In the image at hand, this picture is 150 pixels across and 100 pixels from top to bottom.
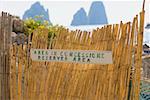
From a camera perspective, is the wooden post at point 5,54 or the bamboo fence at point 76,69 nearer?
the bamboo fence at point 76,69

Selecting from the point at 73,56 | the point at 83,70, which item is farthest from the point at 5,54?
the point at 83,70

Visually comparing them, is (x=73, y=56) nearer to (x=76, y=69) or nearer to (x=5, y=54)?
(x=76, y=69)

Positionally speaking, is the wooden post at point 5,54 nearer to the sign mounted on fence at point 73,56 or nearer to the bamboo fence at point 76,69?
the bamboo fence at point 76,69

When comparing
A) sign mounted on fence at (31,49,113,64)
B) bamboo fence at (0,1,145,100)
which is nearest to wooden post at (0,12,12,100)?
bamboo fence at (0,1,145,100)

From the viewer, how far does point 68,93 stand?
10.1 feet

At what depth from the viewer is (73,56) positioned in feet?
9.95

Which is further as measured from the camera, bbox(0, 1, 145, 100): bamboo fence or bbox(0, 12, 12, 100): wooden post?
bbox(0, 12, 12, 100): wooden post

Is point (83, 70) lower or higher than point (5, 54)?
lower

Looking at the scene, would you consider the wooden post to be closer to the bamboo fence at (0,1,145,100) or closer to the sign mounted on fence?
the bamboo fence at (0,1,145,100)

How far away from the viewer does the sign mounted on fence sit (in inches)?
115

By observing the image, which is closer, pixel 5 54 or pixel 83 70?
pixel 83 70

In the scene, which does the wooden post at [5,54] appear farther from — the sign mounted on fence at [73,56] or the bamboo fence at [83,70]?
the sign mounted on fence at [73,56]

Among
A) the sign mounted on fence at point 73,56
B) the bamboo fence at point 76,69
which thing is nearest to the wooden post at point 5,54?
the bamboo fence at point 76,69

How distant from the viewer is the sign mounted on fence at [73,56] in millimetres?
2914
